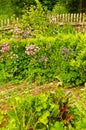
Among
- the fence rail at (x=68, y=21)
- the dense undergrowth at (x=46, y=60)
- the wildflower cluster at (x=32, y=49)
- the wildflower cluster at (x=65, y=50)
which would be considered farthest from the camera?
the fence rail at (x=68, y=21)

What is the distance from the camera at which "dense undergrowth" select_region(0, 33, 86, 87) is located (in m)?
8.88

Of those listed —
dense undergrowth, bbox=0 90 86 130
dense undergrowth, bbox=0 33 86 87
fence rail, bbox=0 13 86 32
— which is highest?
dense undergrowth, bbox=0 90 86 130

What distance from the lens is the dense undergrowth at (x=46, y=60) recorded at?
888 cm

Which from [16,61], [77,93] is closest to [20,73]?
[16,61]

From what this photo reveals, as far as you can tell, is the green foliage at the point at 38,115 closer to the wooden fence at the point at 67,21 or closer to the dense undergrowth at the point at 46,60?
the dense undergrowth at the point at 46,60

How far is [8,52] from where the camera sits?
10.0 m

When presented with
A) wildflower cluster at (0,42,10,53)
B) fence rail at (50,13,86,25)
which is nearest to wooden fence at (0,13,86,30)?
fence rail at (50,13,86,25)

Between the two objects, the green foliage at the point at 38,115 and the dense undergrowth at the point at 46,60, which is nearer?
the green foliage at the point at 38,115

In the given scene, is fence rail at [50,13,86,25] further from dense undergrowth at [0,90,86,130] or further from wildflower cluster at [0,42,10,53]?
dense undergrowth at [0,90,86,130]

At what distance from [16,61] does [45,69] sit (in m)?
0.85

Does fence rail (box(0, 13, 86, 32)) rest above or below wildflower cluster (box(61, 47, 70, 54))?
below

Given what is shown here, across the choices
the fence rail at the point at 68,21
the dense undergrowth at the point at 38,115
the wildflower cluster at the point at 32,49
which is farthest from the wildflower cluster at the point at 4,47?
the fence rail at the point at 68,21

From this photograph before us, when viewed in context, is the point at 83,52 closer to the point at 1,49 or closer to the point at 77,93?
the point at 77,93

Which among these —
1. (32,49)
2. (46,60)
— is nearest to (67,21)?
(32,49)
